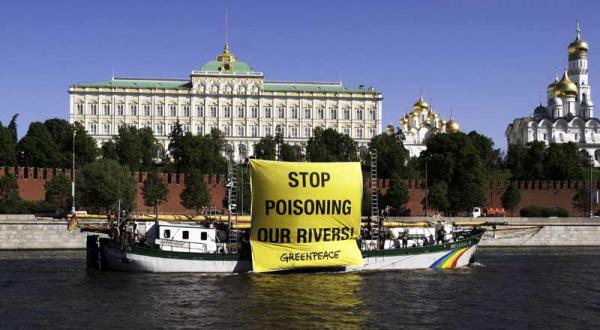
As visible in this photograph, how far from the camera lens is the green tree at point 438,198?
96.1 m

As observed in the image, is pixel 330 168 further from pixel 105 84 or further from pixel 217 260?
pixel 105 84

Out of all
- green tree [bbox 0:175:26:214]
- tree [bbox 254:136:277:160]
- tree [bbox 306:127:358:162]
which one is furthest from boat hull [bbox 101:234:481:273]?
tree [bbox 306:127:358:162]

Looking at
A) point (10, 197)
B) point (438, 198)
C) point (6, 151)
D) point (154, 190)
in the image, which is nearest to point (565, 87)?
point (438, 198)

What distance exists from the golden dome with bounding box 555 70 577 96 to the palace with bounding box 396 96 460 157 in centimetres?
2445

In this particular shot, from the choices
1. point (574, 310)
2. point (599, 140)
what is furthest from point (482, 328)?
point (599, 140)

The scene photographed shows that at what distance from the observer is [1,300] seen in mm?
42031

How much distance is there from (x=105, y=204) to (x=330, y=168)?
133ft

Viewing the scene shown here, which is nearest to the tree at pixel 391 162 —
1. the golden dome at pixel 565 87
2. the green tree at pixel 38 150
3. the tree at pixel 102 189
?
the tree at pixel 102 189

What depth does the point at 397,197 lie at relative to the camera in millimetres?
97375

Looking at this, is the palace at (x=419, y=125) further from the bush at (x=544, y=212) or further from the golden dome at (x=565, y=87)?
the bush at (x=544, y=212)

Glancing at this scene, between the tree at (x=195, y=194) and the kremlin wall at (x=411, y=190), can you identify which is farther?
the tree at (x=195, y=194)

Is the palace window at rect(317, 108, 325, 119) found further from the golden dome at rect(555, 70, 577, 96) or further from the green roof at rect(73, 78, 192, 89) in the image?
the golden dome at rect(555, 70, 577, 96)

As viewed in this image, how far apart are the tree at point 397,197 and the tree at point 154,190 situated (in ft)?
76.7

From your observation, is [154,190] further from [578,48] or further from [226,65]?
[578,48]
